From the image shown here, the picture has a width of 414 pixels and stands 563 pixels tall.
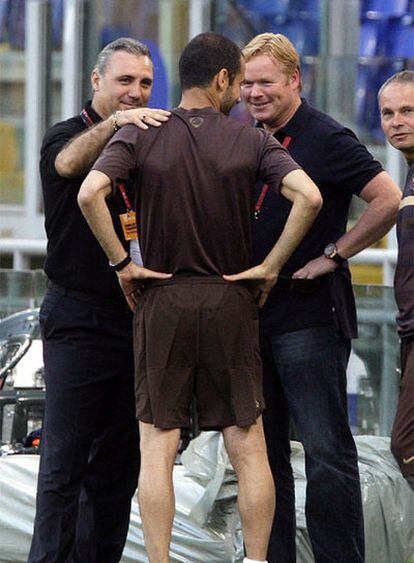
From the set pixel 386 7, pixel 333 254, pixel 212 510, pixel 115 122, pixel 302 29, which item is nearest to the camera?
pixel 115 122

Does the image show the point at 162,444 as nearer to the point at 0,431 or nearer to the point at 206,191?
the point at 206,191

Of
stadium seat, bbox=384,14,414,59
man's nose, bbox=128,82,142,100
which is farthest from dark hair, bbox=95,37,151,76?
stadium seat, bbox=384,14,414,59

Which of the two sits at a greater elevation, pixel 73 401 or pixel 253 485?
pixel 73 401

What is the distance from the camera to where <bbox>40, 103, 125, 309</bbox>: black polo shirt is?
562 cm

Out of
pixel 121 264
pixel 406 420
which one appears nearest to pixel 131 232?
pixel 121 264

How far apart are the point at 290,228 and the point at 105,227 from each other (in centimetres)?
61

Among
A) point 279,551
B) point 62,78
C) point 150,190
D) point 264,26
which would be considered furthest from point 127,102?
point 62,78

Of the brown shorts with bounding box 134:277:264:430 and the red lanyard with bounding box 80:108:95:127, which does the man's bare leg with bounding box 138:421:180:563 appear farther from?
the red lanyard with bounding box 80:108:95:127

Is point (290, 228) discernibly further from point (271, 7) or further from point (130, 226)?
point (271, 7)

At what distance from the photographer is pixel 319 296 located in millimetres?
5688

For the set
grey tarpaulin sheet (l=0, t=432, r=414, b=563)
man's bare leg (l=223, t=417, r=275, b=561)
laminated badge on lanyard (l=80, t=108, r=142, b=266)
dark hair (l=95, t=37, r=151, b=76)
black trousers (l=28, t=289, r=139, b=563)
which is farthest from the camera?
Result: grey tarpaulin sheet (l=0, t=432, r=414, b=563)

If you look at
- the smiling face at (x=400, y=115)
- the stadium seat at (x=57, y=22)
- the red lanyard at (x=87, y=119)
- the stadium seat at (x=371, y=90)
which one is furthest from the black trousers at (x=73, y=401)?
the stadium seat at (x=57, y=22)

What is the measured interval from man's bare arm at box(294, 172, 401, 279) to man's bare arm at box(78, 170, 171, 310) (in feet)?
2.21

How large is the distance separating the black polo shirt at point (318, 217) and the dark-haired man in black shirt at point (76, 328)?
0.53 metres
